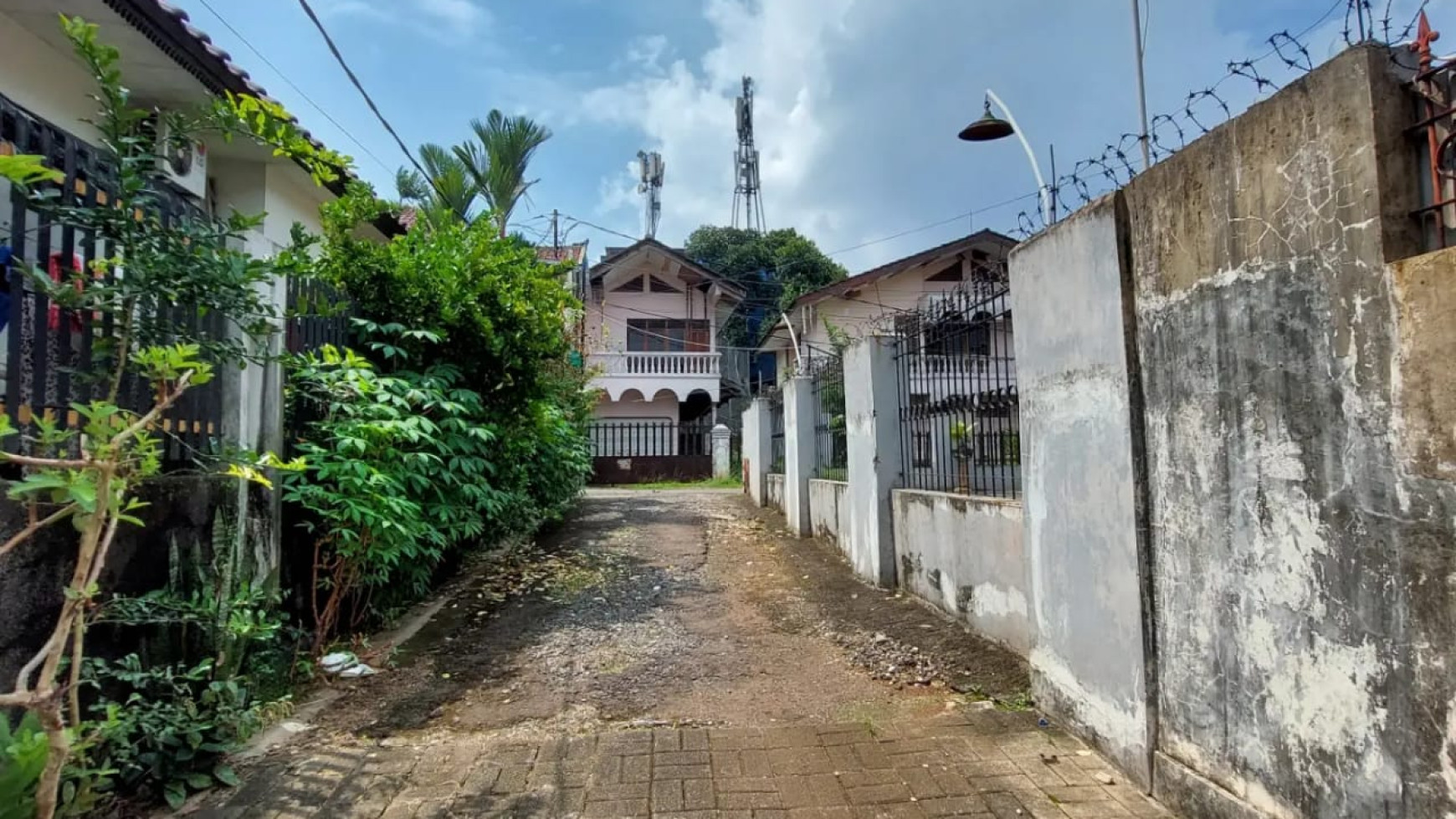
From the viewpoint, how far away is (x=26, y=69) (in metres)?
4.13

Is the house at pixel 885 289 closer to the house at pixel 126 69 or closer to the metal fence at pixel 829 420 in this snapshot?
the metal fence at pixel 829 420

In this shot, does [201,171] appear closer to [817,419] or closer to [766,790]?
[766,790]

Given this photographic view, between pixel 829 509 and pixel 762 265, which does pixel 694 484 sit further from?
pixel 762 265

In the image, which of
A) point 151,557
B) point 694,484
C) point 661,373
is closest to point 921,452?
point 151,557

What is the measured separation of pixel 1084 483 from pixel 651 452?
1679 cm

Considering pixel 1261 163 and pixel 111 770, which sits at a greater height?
pixel 1261 163

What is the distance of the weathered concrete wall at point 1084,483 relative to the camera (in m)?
2.94

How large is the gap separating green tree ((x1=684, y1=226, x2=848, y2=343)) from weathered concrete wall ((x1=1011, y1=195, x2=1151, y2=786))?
1043 inches

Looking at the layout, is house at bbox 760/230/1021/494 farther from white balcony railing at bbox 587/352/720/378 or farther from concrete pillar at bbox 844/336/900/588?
white balcony railing at bbox 587/352/720/378

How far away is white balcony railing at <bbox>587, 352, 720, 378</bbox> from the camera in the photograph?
2212cm

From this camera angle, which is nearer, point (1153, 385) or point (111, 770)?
point (111, 770)

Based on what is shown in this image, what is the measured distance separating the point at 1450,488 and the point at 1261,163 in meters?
1.10

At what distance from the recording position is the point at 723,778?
3043 mm

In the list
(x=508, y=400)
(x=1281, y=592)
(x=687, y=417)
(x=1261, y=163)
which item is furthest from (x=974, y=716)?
(x=687, y=417)
